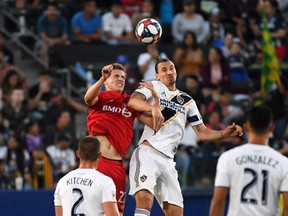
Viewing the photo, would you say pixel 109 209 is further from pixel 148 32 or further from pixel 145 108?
pixel 148 32

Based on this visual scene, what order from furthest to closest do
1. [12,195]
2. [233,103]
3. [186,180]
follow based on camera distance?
[233,103], [186,180], [12,195]

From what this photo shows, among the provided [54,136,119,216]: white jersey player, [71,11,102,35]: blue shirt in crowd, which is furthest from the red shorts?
[71,11,102,35]: blue shirt in crowd

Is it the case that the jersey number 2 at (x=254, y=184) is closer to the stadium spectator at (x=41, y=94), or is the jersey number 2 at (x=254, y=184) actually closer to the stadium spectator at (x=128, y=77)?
the stadium spectator at (x=128, y=77)

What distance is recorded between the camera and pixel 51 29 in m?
20.9

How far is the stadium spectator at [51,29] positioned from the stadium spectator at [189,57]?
2253 mm

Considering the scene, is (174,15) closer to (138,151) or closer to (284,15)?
(284,15)

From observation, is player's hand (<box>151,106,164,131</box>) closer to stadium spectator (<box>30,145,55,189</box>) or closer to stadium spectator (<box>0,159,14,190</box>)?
stadium spectator (<box>30,145,55,189</box>)

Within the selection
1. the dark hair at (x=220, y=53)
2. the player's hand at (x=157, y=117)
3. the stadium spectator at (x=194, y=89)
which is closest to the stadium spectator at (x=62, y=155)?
the stadium spectator at (x=194, y=89)

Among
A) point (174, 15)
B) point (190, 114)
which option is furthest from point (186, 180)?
point (174, 15)

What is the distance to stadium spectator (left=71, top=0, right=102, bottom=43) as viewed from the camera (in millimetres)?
21125

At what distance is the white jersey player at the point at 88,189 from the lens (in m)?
9.94

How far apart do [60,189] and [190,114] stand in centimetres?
311

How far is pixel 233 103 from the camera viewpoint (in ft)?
67.2

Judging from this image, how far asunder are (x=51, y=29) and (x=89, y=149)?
36.8 feet
